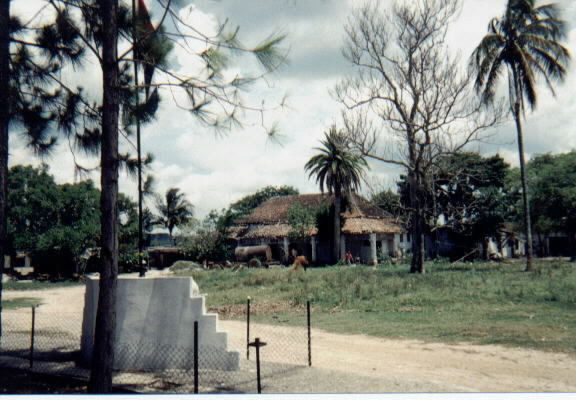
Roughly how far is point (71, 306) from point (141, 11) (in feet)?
47.1

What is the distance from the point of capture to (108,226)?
613cm

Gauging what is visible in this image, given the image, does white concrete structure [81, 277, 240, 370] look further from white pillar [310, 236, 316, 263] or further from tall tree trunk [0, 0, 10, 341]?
white pillar [310, 236, 316, 263]

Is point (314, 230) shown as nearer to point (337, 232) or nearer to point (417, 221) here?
point (337, 232)

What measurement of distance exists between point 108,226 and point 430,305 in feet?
34.5

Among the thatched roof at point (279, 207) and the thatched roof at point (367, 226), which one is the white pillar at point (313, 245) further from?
the thatched roof at point (279, 207)

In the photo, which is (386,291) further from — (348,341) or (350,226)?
(350,226)

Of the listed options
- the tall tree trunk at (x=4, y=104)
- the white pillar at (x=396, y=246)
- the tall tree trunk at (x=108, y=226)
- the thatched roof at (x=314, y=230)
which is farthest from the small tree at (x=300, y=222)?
the tall tree trunk at (x=108, y=226)

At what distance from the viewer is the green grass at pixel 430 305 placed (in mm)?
10414

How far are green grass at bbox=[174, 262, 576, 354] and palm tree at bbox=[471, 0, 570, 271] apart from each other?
7940mm

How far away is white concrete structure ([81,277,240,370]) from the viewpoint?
25.8 ft

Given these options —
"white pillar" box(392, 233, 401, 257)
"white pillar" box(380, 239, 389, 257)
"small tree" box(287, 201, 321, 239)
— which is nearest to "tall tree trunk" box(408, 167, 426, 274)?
"small tree" box(287, 201, 321, 239)

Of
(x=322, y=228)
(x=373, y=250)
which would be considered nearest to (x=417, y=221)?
(x=373, y=250)

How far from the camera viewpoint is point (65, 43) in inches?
302

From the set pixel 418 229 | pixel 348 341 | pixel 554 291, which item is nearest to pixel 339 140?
pixel 418 229
